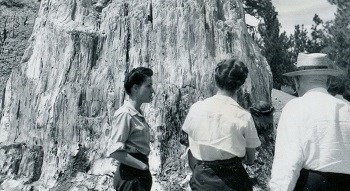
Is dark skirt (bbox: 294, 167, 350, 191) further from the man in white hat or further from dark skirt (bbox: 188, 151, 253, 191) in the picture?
dark skirt (bbox: 188, 151, 253, 191)

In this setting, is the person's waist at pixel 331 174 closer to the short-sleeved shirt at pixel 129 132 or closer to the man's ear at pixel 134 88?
the short-sleeved shirt at pixel 129 132

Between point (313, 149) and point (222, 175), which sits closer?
point (313, 149)

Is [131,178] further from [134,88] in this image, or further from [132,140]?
[134,88]

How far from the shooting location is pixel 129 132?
11.6 ft

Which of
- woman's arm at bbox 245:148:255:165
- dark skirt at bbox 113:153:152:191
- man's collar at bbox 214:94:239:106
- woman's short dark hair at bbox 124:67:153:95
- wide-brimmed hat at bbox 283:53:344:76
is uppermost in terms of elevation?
wide-brimmed hat at bbox 283:53:344:76

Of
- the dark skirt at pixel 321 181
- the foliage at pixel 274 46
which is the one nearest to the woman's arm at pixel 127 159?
the dark skirt at pixel 321 181

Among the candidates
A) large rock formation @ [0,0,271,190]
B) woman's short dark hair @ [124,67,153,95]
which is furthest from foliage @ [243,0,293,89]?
woman's short dark hair @ [124,67,153,95]

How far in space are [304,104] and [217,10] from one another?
19.7 ft

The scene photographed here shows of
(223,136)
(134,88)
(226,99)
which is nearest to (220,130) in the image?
(223,136)

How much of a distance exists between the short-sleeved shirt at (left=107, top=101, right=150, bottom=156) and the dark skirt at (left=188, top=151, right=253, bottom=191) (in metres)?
0.65

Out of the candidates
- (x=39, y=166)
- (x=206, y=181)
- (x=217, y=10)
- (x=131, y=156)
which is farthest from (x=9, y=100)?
(x=206, y=181)

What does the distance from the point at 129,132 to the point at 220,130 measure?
2.63 feet

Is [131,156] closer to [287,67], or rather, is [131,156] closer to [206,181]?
[206,181]

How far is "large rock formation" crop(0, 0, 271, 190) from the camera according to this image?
741 centimetres
